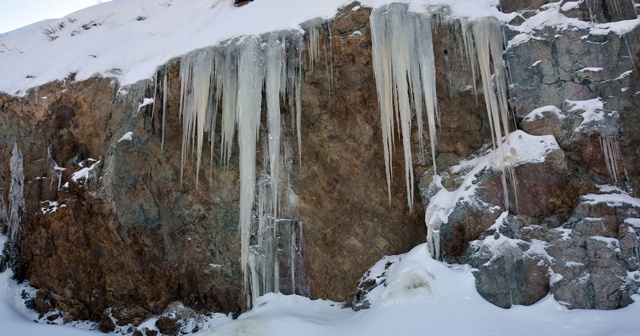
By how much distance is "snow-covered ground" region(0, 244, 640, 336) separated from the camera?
561 cm

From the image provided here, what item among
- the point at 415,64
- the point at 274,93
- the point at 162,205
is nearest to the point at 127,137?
the point at 162,205

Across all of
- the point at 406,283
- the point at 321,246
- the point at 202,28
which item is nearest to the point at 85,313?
the point at 321,246

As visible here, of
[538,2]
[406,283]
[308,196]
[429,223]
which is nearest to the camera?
[406,283]

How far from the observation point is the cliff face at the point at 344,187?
6.41 m

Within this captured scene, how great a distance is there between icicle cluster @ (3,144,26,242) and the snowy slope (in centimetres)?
126

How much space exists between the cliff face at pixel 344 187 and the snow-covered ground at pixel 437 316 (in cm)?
25

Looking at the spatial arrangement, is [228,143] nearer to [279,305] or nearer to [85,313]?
[279,305]

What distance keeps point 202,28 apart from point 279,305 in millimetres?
4935

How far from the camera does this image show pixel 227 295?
356 inches

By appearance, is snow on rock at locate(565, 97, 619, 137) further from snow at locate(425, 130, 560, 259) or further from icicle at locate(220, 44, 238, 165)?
icicle at locate(220, 44, 238, 165)

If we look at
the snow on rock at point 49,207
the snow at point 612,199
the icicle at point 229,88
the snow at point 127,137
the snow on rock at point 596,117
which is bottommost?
the snow at point 612,199

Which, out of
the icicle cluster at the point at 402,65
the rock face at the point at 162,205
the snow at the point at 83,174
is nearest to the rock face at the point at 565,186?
the icicle cluster at the point at 402,65

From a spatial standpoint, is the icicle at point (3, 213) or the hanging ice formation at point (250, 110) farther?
the icicle at point (3, 213)

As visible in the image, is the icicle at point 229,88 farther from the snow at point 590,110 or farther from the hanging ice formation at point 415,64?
the snow at point 590,110
